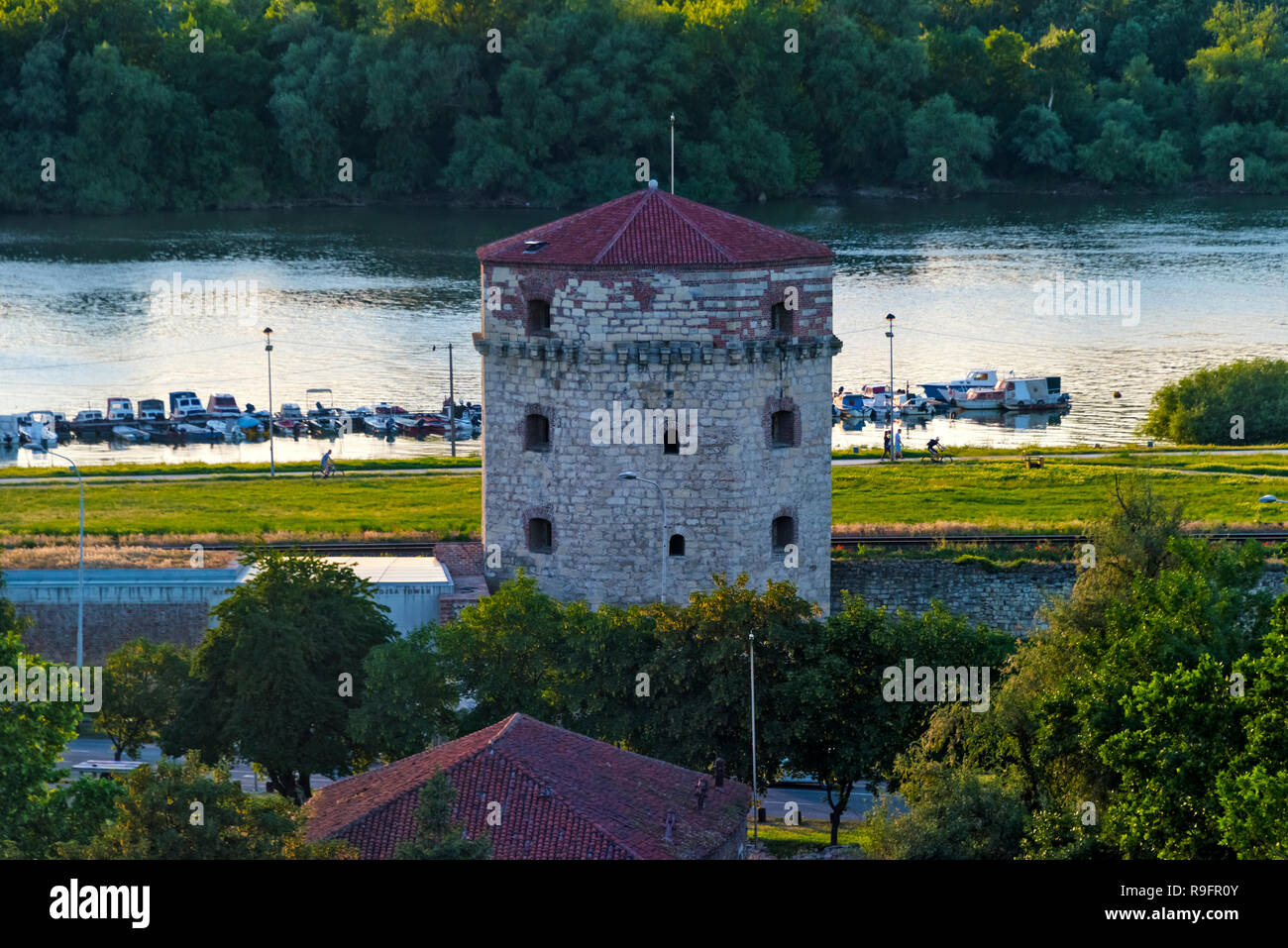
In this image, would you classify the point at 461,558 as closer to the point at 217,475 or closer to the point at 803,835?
the point at 803,835

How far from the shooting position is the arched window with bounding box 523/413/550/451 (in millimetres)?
56656

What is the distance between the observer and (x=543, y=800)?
39594mm

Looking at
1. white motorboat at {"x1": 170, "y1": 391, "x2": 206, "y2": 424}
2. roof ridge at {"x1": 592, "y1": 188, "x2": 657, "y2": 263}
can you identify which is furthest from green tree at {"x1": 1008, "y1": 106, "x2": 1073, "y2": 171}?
roof ridge at {"x1": 592, "y1": 188, "x2": 657, "y2": 263}

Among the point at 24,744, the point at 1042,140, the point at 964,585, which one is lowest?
Answer: the point at 964,585

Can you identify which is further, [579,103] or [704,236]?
[579,103]

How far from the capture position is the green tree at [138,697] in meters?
50.8

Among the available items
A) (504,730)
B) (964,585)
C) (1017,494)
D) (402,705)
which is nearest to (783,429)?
(964,585)

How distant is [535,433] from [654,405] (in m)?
3.13

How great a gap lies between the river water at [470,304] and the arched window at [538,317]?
4025 cm

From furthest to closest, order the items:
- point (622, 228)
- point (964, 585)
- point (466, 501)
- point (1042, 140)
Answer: point (1042, 140)
point (466, 501)
point (964, 585)
point (622, 228)

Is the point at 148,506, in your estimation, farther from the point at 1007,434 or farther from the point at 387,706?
the point at 1007,434

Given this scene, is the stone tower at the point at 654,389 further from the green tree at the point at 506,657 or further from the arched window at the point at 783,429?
the green tree at the point at 506,657

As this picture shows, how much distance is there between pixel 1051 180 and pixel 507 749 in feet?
464
